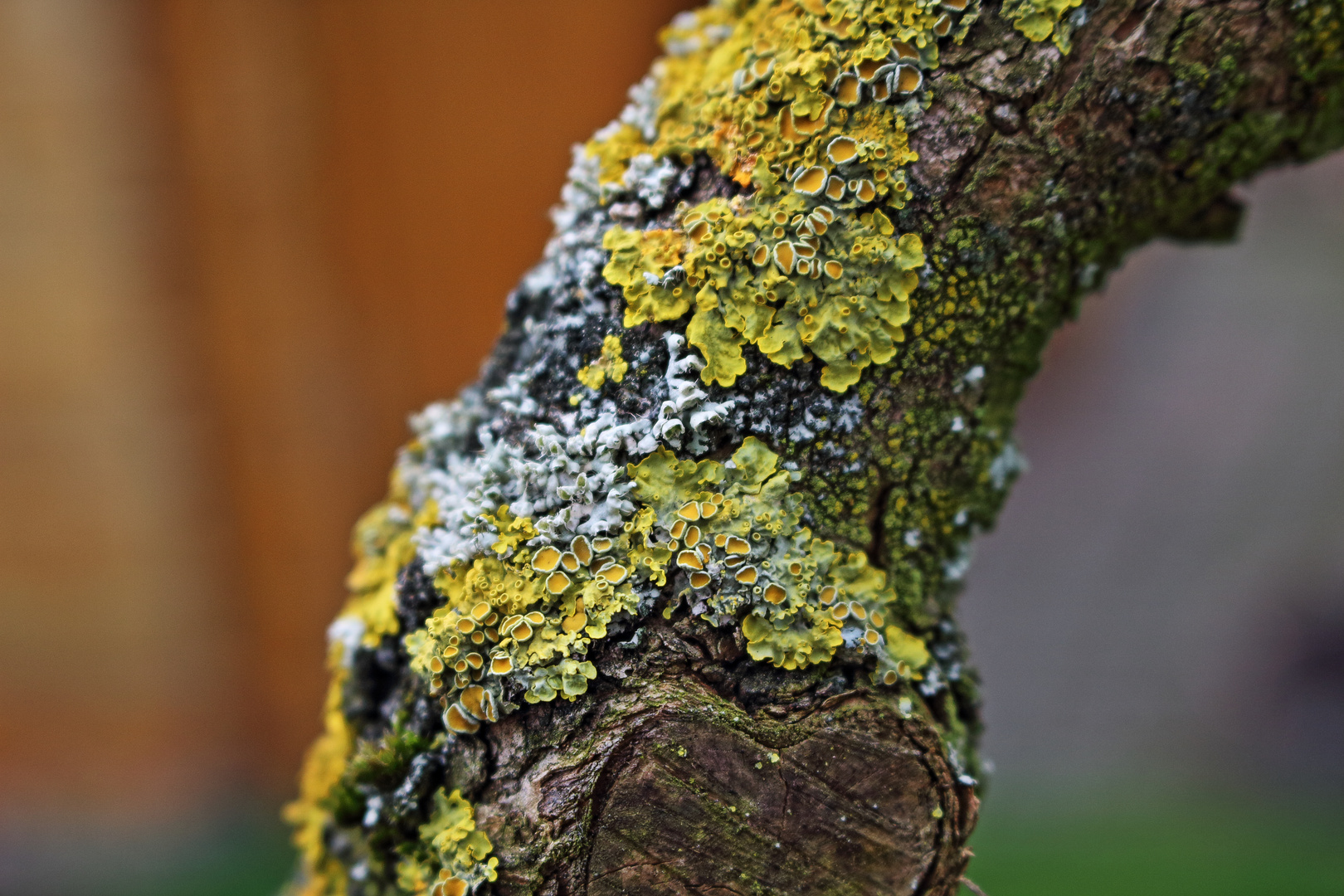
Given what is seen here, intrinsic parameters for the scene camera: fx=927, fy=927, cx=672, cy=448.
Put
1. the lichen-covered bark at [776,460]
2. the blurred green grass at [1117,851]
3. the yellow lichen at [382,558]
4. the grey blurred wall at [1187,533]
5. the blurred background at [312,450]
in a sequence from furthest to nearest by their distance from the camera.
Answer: the grey blurred wall at [1187,533], the blurred background at [312,450], the blurred green grass at [1117,851], the yellow lichen at [382,558], the lichen-covered bark at [776,460]

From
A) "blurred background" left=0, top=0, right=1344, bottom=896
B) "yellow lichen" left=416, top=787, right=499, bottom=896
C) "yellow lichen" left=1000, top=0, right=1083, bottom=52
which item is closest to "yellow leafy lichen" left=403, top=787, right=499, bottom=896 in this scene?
"yellow lichen" left=416, top=787, right=499, bottom=896

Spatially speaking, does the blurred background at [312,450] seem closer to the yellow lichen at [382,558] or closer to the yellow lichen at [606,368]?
the yellow lichen at [382,558]

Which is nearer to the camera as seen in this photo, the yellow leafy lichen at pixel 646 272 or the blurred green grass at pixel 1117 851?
the yellow leafy lichen at pixel 646 272

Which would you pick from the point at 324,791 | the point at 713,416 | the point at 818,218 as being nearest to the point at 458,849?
the point at 324,791

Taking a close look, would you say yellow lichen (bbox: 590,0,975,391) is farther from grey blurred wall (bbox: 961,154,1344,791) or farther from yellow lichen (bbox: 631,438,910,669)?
grey blurred wall (bbox: 961,154,1344,791)

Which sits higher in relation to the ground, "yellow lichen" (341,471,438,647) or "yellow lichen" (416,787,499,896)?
"yellow lichen" (341,471,438,647)

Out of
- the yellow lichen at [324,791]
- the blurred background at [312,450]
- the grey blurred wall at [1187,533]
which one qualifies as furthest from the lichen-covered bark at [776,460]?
the grey blurred wall at [1187,533]

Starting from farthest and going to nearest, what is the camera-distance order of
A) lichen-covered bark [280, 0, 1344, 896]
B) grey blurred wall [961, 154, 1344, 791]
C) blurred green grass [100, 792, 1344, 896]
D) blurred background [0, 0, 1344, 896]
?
1. grey blurred wall [961, 154, 1344, 791]
2. blurred background [0, 0, 1344, 896]
3. blurred green grass [100, 792, 1344, 896]
4. lichen-covered bark [280, 0, 1344, 896]

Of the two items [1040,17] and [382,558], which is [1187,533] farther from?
[382,558]
